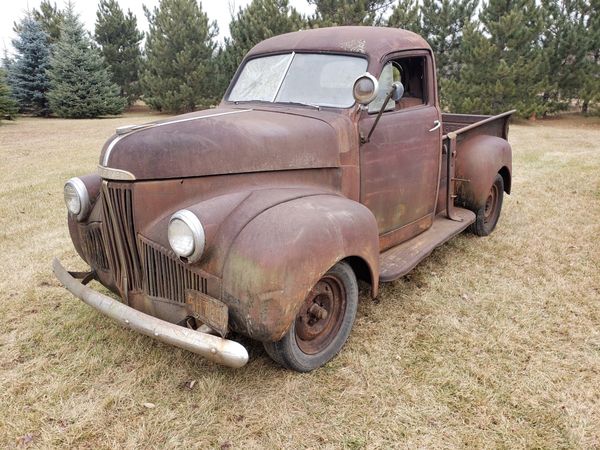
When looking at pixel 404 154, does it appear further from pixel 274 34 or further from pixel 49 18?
pixel 49 18

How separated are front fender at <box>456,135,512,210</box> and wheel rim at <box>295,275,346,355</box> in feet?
7.92

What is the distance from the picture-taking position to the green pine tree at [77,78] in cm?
1867

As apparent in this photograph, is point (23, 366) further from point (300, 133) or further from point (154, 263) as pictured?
point (300, 133)

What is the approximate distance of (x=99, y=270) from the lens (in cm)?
297

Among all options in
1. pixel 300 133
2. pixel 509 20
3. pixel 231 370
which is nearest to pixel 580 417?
pixel 231 370

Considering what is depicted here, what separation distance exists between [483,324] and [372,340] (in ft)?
2.85

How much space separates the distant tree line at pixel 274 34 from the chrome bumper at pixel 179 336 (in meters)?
14.3

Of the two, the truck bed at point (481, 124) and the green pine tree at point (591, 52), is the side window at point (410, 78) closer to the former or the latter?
the truck bed at point (481, 124)

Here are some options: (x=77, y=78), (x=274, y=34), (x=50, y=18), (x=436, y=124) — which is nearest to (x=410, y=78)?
(x=436, y=124)

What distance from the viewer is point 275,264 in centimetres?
223

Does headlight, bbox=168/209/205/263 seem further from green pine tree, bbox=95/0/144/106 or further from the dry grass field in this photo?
green pine tree, bbox=95/0/144/106

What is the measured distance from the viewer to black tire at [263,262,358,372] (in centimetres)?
263

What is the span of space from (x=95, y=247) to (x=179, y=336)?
1.11 meters

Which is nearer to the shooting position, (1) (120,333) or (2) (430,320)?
(1) (120,333)
